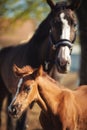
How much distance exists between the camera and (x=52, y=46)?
662cm

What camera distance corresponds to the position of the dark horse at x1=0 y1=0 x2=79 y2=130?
6.29 m

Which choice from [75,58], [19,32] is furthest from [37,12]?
[19,32]

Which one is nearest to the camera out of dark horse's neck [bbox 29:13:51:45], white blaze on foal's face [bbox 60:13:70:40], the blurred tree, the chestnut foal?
the chestnut foal

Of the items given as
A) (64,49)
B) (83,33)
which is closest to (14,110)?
(64,49)

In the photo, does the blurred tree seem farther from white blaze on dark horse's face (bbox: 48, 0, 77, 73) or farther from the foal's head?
the foal's head

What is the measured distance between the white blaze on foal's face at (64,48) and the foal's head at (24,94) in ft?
3.02

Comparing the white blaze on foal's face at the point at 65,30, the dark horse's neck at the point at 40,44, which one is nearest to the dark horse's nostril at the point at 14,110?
the white blaze on foal's face at the point at 65,30

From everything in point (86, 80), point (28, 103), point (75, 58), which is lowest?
point (75, 58)

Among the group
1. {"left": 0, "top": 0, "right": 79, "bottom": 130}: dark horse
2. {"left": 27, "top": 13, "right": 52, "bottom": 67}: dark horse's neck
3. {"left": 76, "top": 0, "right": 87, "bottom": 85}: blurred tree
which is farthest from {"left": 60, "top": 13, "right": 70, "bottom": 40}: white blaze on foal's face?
{"left": 76, "top": 0, "right": 87, "bottom": 85}: blurred tree

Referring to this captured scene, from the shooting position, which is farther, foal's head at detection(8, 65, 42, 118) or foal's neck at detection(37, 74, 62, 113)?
foal's neck at detection(37, 74, 62, 113)

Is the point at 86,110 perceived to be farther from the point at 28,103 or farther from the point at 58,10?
the point at 58,10

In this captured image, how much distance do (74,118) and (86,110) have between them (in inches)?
9.8

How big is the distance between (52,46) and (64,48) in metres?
0.39

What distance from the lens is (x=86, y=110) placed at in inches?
220
